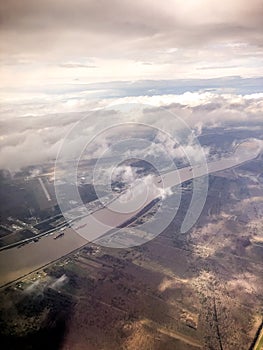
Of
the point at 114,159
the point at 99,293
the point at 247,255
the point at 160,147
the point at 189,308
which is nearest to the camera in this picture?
the point at 189,308

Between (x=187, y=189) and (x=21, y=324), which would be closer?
(x=21, y=324)

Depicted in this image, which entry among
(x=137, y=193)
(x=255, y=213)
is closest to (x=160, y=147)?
(x=137, y=193)

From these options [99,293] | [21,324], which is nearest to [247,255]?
[99,293]

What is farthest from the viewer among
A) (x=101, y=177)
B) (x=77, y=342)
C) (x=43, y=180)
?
(x=101, y=177)

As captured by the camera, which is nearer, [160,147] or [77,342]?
[77,342]

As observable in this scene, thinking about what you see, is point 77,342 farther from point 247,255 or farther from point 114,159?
point 114,159

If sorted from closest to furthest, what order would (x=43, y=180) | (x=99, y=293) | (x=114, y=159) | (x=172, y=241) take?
(x=99, y=293) → (x=172, y=241) → (x=43, y=180) → (x=114, y=159)

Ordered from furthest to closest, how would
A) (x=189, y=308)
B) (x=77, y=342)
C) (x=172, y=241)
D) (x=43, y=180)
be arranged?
(x=43, y=180)
(x=172, y=241)
(x=189, y=308)
(x=77, y=342)

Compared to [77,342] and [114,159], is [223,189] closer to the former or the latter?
[114,159]
